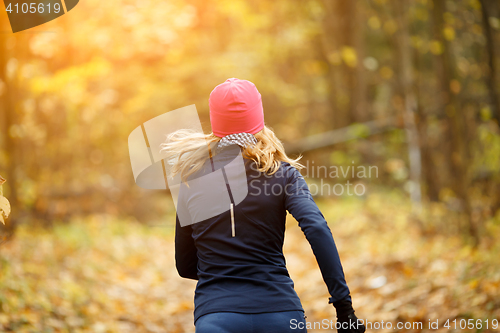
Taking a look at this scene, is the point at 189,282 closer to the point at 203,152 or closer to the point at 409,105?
the point at 409,105

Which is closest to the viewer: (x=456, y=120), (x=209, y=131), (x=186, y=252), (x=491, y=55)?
(x=186, y=252)

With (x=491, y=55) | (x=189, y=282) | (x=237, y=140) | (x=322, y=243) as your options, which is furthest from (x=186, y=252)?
(x=189, y=282)

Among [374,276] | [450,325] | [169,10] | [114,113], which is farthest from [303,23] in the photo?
[450,325]

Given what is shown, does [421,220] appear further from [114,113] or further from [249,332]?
[114,113]

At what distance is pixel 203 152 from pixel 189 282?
6.86 meters

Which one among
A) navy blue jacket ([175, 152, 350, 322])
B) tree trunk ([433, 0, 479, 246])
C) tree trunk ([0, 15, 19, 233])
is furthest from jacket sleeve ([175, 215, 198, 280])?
tree trunk ([0, 15, 19, 233])

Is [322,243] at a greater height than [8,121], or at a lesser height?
lesser

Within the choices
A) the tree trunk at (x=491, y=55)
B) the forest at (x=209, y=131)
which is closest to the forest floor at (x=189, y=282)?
the forest at (x=209, y=131)

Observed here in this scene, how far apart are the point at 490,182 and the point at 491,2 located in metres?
3.73

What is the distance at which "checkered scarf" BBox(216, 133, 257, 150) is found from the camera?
95.1 inches

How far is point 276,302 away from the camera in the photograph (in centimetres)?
213

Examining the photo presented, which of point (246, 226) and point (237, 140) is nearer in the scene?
point (246, 226)

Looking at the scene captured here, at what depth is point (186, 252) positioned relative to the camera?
8.68 ft

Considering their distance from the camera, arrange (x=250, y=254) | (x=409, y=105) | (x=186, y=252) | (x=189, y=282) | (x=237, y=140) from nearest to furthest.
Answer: (x=250, y=254) → (x=237, y=140) → (x=186, y=252) → (x=189, y=282) → (x=409, y=105)
